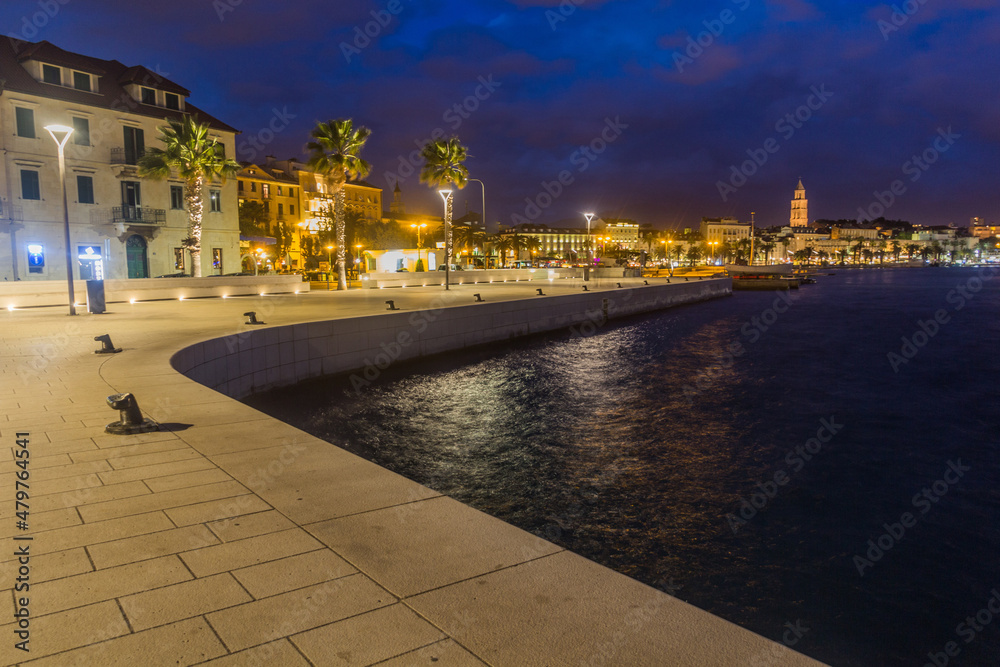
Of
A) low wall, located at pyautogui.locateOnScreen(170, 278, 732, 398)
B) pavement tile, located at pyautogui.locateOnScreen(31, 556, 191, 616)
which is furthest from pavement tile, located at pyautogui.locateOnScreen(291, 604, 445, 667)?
low wall, located at pyautogui.locateOnScreen(170, 278, 732, 398)

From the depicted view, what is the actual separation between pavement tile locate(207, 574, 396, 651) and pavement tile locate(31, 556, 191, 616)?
1.82 ft

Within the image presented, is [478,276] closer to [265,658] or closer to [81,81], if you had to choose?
[81,81]

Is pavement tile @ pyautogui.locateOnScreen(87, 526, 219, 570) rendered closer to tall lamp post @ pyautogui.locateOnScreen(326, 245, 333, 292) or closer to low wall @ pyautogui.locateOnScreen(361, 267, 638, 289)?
tall lamp post @ pyautogui.locateOnScreen(326, 245, 333, 292)

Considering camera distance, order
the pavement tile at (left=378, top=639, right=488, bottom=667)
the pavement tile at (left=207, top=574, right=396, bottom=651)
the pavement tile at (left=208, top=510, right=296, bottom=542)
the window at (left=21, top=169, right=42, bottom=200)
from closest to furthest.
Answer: the pavement tile at (left=378, top=639, right=488, bottom=667), the pavement tile at (left=207, top=574, right=396, bottom=651), the pavement tile at (left=208, top=510, right=296, bottom=542), the window at (left=21, top=169, right=42, bottom=200)

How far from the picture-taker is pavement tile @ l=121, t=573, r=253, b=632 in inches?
109

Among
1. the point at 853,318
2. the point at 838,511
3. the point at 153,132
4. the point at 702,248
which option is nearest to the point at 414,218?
the point at 153,132

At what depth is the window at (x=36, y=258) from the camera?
114ft

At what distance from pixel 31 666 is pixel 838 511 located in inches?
330

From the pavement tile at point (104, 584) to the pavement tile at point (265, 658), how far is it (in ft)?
2.74

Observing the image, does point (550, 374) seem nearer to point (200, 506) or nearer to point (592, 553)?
point (592, 553)

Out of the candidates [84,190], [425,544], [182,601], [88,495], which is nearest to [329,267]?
[84,190]

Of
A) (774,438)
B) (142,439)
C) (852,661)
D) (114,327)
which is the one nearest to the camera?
(852,661)

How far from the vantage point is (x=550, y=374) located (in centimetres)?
1708

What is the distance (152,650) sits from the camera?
2.52 meters
